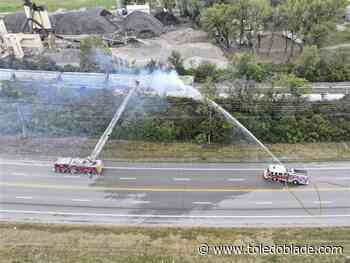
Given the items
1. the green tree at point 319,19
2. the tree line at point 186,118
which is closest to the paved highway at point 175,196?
the tree line at point 186,118

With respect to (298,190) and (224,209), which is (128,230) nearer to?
(224,209)

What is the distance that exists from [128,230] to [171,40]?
4675 cm

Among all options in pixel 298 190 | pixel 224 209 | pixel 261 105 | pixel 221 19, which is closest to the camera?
pixel 224 209

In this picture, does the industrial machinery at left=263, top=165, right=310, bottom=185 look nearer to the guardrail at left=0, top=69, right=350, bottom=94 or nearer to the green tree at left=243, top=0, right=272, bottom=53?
the guardrail at left=0, top=69, right=350, bottom=94

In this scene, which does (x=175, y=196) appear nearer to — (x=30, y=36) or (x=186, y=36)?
(x=30, y=36)

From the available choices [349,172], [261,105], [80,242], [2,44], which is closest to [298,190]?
[349,172]

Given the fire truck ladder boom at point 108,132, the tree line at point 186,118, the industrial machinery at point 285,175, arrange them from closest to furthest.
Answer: the industrial machinery at point 285,175 → the fire truck ladder boom at point 108,132 → the tree line at point 186,118

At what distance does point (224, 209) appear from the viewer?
3108 cm

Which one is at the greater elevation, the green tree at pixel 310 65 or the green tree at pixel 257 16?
the green tree at pixel 257 16

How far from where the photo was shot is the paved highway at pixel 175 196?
30.3 m

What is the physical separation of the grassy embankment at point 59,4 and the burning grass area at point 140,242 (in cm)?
7432

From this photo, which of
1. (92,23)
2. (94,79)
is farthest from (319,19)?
(92,23)

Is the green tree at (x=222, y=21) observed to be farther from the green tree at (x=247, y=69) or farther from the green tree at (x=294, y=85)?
the green tree at (x=294, y=85)

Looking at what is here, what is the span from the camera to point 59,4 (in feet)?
311
